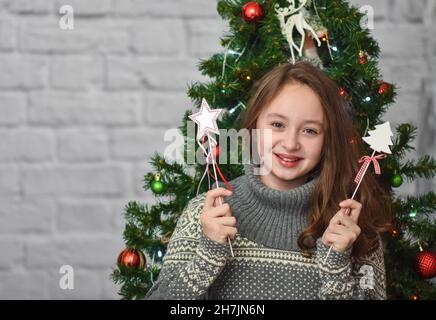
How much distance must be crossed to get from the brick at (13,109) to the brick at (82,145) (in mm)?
126

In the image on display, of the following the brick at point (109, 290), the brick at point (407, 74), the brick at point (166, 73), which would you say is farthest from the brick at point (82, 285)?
the brick at point (407, 74)

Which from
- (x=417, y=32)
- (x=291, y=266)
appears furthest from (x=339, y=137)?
(x=417, y=32)

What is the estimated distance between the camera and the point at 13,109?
187cm

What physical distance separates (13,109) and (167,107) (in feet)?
1.45

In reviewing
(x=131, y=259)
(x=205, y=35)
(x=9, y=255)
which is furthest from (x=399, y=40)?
(x=9, y=255)

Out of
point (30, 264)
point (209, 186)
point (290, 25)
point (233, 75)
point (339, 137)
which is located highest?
point (290, 25)

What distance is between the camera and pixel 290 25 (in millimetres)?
1481

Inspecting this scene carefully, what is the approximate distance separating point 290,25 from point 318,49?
0.11m

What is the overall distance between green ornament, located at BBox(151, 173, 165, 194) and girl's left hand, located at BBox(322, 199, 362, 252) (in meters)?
0.44

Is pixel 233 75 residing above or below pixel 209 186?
above

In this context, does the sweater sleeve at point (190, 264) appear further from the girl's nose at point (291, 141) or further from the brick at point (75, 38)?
the brick at point (75, 38)

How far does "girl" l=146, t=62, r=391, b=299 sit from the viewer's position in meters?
1.20
